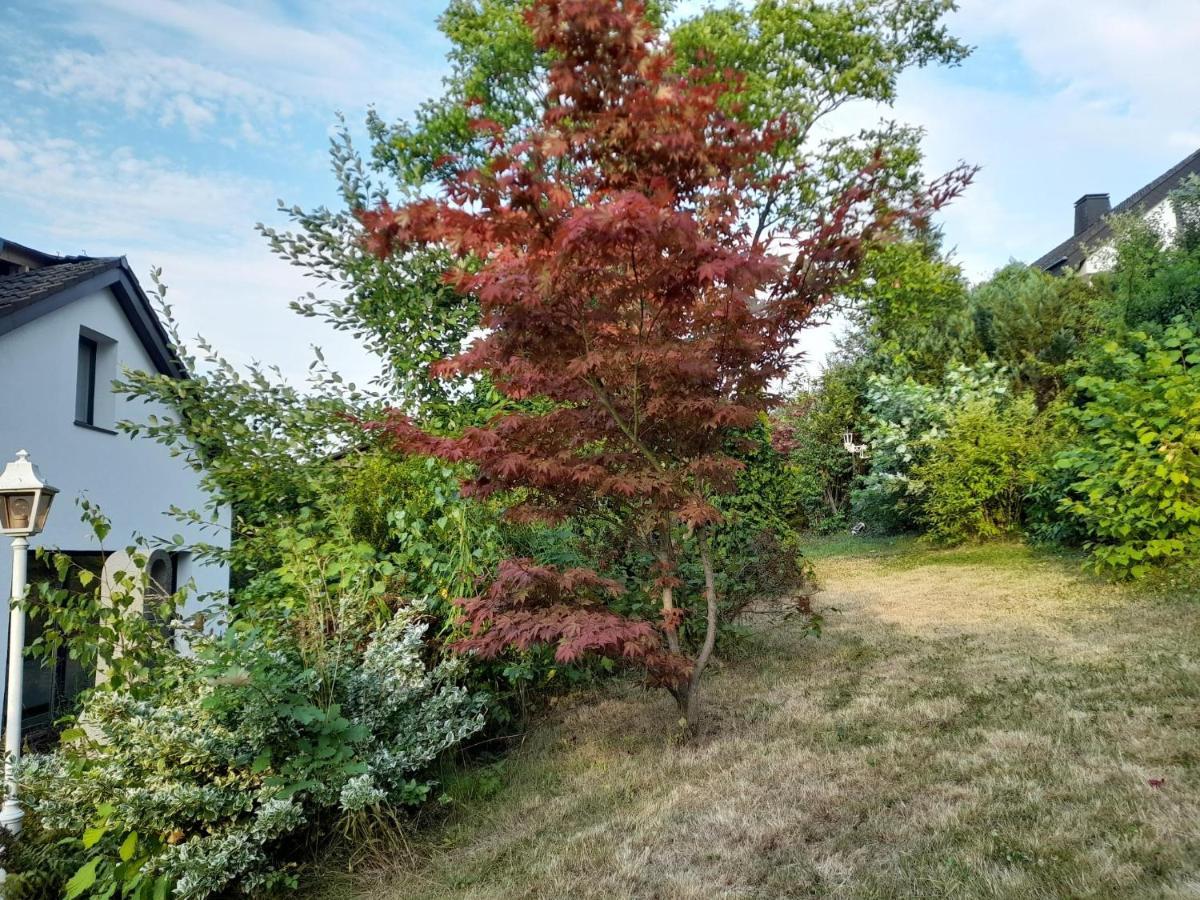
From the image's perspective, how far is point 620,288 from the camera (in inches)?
144

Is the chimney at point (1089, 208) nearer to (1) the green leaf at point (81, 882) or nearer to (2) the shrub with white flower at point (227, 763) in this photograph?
(2) the shrub with white flower at point (227, 763)

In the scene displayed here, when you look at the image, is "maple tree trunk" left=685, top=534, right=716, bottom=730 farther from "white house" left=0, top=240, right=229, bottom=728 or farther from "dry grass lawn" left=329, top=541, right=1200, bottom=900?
"white house" left=0, top=240, right=229, bottom=728

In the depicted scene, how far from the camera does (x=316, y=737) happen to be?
3.48 metres

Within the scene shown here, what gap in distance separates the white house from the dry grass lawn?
4142 mm

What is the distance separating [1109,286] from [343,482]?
14.2 m

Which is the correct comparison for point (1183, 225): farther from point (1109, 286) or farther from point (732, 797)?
point (732, 797)

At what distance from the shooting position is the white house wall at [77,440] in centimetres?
736

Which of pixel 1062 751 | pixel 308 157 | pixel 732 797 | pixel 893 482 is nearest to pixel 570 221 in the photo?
pixel 732 797

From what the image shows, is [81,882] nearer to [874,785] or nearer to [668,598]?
[668,598]

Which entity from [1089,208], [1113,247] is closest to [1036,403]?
[1113,247]

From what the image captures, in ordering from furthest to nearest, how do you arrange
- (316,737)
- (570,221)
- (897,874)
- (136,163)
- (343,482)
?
(136,163), (343,482), (316,737), (570,221), (897,874)

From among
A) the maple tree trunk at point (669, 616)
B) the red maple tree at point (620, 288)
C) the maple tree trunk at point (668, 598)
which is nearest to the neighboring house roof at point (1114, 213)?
the red maple tree at point (620, 288)

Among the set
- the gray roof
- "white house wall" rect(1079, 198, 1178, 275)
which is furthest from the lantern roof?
"white house wall" rect(1079, 198, 1178, 275)

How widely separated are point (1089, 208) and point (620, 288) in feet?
95.7
